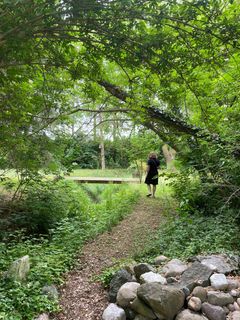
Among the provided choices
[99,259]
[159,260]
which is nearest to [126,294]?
[159,260]

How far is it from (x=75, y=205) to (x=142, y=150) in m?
5.00

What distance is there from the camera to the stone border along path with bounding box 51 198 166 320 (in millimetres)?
3461

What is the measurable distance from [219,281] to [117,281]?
1167 mm

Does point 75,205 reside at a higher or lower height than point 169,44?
lower

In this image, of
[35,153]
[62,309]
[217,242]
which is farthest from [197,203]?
[62,309]

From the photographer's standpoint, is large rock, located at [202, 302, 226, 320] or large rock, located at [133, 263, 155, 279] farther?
large rock, located at [133, 263, 155, 279]

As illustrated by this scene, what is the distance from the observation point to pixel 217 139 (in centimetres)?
555

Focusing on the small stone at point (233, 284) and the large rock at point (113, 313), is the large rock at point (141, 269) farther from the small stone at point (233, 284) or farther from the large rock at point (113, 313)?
the small stone at point (233, 284)

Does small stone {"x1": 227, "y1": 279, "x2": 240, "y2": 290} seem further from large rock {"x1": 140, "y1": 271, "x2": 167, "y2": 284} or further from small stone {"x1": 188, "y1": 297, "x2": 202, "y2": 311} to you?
large rock {"x1": 140, "y1": 271, "x2": 167, "y2": 284}

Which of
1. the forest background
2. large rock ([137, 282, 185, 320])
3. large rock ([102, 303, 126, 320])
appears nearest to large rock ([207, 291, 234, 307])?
large rock ([137, 282, 185, 320])

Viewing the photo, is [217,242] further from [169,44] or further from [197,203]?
[169,44]

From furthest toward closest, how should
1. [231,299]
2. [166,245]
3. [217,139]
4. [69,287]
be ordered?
[217,139] < [166,245] < [69,287] < [231,299]

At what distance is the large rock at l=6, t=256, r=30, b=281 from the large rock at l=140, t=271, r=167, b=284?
4.45ft

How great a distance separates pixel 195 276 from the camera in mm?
3504
